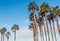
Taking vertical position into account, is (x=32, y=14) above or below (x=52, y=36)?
above

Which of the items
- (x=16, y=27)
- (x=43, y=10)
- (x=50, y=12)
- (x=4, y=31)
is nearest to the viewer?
(x=43, y=10)

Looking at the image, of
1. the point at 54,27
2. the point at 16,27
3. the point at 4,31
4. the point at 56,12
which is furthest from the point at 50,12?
the point at 4,31

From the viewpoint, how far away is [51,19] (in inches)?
2375

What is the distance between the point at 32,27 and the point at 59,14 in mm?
11643

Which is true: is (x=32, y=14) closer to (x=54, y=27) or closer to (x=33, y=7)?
(x=33, y=7)

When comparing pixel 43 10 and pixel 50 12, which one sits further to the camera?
pixel 50 12

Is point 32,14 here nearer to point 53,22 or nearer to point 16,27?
point 53,22

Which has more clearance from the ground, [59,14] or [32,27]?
[59,14]

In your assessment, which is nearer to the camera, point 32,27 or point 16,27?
point 32,27

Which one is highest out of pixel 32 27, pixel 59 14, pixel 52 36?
pixel 59 14

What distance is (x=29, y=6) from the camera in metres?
55.8

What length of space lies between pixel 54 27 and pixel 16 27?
4121 cm

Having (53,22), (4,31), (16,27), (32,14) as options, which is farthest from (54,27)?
(4,31)

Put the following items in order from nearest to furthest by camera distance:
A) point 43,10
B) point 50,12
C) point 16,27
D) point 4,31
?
point 43,10 < point 50,12 < point 16,27 < point 4,31
